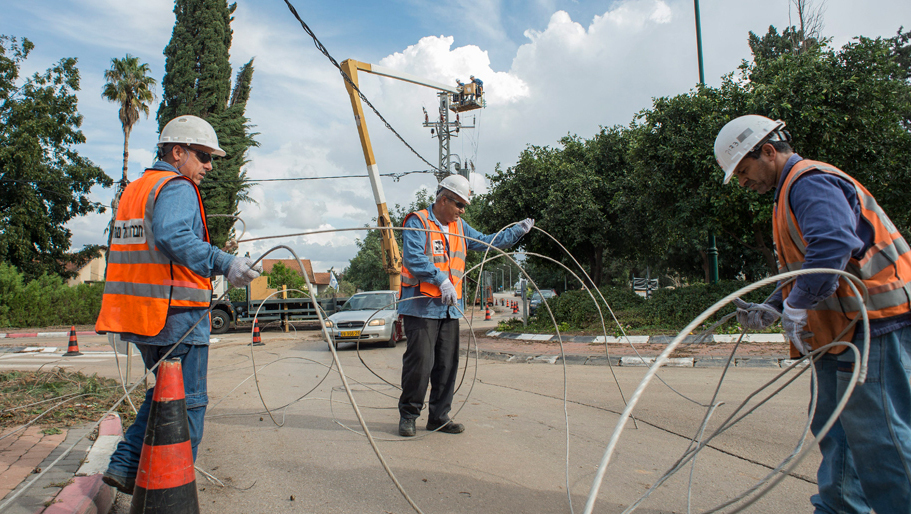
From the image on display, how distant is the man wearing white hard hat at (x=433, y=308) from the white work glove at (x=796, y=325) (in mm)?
2325

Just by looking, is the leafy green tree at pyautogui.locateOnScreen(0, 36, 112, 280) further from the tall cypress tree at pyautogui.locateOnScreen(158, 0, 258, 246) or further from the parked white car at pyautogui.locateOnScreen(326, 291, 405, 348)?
the parked white car at pyautogui.locateOnScreen(326, 291, 405, 348)

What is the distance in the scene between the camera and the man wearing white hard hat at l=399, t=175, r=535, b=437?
428 cm

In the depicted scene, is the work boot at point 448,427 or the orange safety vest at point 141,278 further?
the work boot at point 448,427

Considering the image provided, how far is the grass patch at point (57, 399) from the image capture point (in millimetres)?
4469

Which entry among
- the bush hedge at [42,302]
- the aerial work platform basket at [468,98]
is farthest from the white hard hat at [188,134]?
the bush hedge at [42,302]

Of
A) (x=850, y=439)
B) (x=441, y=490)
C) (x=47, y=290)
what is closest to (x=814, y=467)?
(x=850, y=439)

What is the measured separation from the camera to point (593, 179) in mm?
16547

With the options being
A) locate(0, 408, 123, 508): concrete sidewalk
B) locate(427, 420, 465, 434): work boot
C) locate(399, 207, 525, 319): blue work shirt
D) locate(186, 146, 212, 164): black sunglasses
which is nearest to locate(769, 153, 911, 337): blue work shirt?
locate(399, 207, 525, 319): blue work shirt

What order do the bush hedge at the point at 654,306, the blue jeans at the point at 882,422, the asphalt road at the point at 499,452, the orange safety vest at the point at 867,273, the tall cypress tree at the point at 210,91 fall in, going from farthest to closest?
1. the tall cypress tree at the point at 210,91
2. the bush hedge at the point at 654,306
3. the asphalt road at the point at 499,452
4. the orange safety vest at the point at 867,273
5. the blue jeans at the point at 882,422

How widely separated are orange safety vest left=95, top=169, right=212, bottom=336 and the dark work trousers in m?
1.78

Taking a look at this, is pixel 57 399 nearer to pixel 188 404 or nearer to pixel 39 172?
pixel 188 404

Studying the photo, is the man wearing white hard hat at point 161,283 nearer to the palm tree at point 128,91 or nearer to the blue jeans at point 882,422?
the blue jeans at point 882,422

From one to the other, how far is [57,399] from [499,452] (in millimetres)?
4161

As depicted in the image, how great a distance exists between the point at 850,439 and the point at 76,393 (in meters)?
6.09
